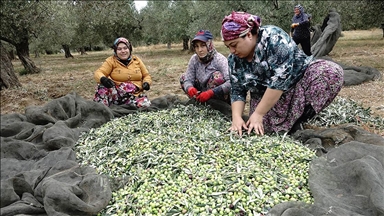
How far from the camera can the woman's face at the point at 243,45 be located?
2.77m

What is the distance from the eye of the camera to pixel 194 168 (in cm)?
242

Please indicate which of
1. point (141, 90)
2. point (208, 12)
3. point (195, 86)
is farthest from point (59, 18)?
point (195, 86)

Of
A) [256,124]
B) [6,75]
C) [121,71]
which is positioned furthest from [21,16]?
[256,124]

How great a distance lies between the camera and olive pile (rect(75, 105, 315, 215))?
207 cm

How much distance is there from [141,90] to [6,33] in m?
8.16

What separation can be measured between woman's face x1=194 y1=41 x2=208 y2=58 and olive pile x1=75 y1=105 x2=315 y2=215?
3.00 feet

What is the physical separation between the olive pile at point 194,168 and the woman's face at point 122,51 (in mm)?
1478

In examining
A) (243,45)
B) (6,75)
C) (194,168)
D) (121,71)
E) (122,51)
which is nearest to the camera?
(194,168)

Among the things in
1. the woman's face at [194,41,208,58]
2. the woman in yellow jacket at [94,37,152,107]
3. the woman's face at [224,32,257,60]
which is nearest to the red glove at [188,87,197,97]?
the woman's face at [194,41,208,58]

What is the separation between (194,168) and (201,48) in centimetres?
186

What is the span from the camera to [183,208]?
2.03 m

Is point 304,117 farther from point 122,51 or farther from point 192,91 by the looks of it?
point 122,51

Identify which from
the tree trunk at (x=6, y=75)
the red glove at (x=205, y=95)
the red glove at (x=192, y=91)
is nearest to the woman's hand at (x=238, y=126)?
the red glove at (x=205, y=95)

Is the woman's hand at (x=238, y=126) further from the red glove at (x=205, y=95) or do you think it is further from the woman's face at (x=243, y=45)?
the red glove at (x=205, y=95)
